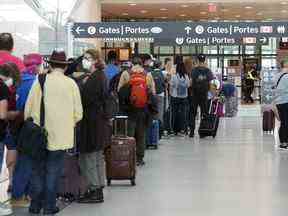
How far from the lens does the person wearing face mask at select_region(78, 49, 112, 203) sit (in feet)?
24.5

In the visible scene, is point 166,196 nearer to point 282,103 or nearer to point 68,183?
point 68,183

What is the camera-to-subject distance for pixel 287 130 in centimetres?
1314

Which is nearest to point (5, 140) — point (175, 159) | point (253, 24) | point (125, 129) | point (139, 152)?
point (125, 129)

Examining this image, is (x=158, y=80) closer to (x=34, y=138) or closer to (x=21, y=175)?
(x=21, y=175)

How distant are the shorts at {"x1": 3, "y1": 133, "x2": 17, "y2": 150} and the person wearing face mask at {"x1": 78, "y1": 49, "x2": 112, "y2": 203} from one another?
0.69 metres

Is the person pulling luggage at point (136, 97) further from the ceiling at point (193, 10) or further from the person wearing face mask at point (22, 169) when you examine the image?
the ceiling at point (193, 10)

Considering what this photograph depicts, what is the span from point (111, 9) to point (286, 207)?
2744 centimetres

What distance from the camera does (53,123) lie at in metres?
6.84

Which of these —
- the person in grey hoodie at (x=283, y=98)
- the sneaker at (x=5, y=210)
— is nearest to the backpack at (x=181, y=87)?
the person in grey hoodie at (x=283, y=98)

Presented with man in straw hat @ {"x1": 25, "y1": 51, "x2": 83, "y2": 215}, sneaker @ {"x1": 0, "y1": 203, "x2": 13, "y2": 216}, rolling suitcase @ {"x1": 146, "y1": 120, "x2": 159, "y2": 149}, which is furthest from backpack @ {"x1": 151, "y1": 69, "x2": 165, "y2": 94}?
sneaker @ {"x1": 0, "y1": 203, "x2": 13, "y2": 216}

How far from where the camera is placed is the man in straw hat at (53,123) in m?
6.83

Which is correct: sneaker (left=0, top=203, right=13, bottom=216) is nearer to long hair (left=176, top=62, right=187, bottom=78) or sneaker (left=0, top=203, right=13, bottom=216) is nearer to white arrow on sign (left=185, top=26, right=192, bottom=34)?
long hair (left=176, top=62, right=187, bottom=78)

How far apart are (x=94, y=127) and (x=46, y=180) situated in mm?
872

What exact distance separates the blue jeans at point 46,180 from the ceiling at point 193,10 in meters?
24.0
